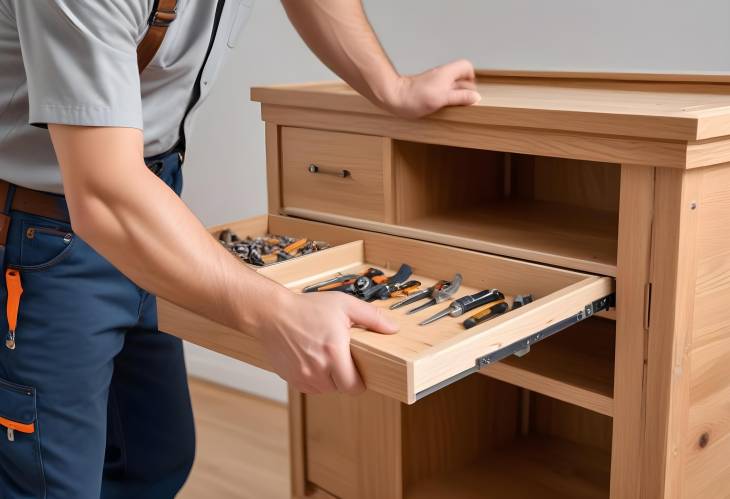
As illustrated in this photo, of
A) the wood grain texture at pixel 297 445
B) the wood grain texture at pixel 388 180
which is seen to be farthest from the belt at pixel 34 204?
the wood grain texture at pixel 297 445

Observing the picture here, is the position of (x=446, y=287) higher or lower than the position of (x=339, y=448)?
higher

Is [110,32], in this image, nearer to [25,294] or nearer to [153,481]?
[25,294]

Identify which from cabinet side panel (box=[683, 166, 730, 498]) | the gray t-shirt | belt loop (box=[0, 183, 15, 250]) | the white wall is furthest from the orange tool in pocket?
the white wall

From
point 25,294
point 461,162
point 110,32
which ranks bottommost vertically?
point 25,294

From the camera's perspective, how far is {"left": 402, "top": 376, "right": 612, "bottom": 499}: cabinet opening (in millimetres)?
1693

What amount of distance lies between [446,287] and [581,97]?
1.19 ft

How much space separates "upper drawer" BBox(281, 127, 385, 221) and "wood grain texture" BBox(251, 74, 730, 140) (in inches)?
2.3

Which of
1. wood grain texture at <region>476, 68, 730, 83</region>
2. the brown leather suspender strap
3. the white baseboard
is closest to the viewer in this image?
the brown leather suspender strap

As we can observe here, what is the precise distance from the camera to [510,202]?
173 centimetres

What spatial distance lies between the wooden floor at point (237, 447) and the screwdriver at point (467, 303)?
120 centimetres

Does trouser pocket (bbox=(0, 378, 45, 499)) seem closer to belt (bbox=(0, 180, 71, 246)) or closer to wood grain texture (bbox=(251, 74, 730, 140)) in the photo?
belt (bbox=(0, 180, 71, 246))

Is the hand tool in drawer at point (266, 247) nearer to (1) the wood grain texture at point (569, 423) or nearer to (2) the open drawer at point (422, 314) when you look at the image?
(2) the open drawer at point (422, 314)

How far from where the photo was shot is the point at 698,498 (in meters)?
1.33

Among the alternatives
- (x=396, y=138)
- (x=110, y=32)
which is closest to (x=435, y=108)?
(x=396, y=138)
